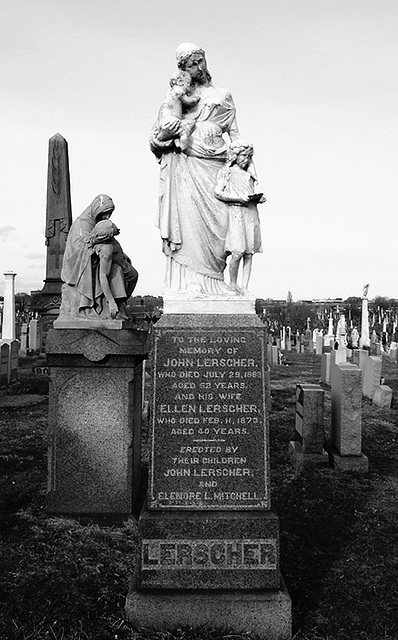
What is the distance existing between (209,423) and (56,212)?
1433 cm

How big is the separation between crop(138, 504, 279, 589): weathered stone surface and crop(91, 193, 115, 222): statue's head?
3.62 meters

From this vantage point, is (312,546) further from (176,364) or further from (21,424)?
(21,424)

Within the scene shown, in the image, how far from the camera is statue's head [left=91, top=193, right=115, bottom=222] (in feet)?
19.0

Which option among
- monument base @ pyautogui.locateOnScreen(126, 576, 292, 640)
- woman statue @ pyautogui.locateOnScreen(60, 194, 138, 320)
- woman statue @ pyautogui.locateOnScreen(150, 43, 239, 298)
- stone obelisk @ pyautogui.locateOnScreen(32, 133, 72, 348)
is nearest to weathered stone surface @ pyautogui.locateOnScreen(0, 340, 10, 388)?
stone obelisk @ pyautogui.locateOnScreen(32, 133, 72, 348)

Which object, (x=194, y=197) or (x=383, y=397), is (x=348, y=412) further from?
(x=383, y=397)

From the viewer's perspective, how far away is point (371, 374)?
39.2ft

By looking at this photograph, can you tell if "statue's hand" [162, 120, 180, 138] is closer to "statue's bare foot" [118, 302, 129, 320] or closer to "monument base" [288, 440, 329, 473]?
"statue's bare foot" [118, 302, 129, 320]

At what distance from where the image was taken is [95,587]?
3.73m

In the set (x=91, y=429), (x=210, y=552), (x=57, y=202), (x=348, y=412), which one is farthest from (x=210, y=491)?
(x=57, y=202)

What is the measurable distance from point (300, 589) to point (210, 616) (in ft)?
2.88

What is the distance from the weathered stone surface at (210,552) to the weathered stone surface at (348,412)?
3.85 m

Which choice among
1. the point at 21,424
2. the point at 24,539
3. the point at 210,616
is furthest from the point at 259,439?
the point at 21,424

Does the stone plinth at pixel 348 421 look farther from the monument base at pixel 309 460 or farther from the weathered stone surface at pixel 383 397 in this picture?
the weathered stone surface at pixel 383 397

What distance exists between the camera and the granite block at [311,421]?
6984 mm
